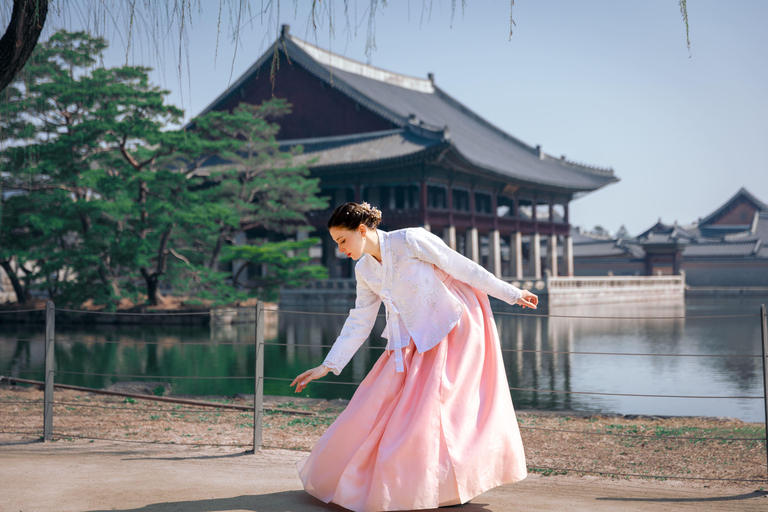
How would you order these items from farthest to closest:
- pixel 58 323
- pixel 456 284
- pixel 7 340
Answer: pixel 58 323, pixel 7 340, pixel 456 284

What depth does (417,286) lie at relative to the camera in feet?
9.17

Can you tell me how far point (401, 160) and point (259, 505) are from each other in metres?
20.7

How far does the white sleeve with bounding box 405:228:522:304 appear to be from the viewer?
276cm

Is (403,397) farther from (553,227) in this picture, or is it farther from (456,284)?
(553,227)

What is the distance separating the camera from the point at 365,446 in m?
2.69

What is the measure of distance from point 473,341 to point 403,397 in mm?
359

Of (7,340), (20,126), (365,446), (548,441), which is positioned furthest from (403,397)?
(20,126)

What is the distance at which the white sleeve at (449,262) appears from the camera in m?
2.76

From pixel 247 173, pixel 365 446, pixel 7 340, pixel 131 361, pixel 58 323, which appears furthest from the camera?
pixel 247 173

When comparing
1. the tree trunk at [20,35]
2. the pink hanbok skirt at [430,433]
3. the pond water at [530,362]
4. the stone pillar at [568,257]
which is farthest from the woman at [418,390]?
the stone pillar at [568,257]

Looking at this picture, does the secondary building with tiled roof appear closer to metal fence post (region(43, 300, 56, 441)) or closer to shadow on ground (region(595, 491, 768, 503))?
shadow on ground (region(595, 491, 768, 503))

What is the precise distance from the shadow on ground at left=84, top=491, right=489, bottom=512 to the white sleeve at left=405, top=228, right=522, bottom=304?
0.90 meters

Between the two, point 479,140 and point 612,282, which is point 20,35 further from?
point 479,140

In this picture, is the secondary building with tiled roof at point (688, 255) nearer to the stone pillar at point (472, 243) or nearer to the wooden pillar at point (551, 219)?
the wooden pillar at point (551, 219)
